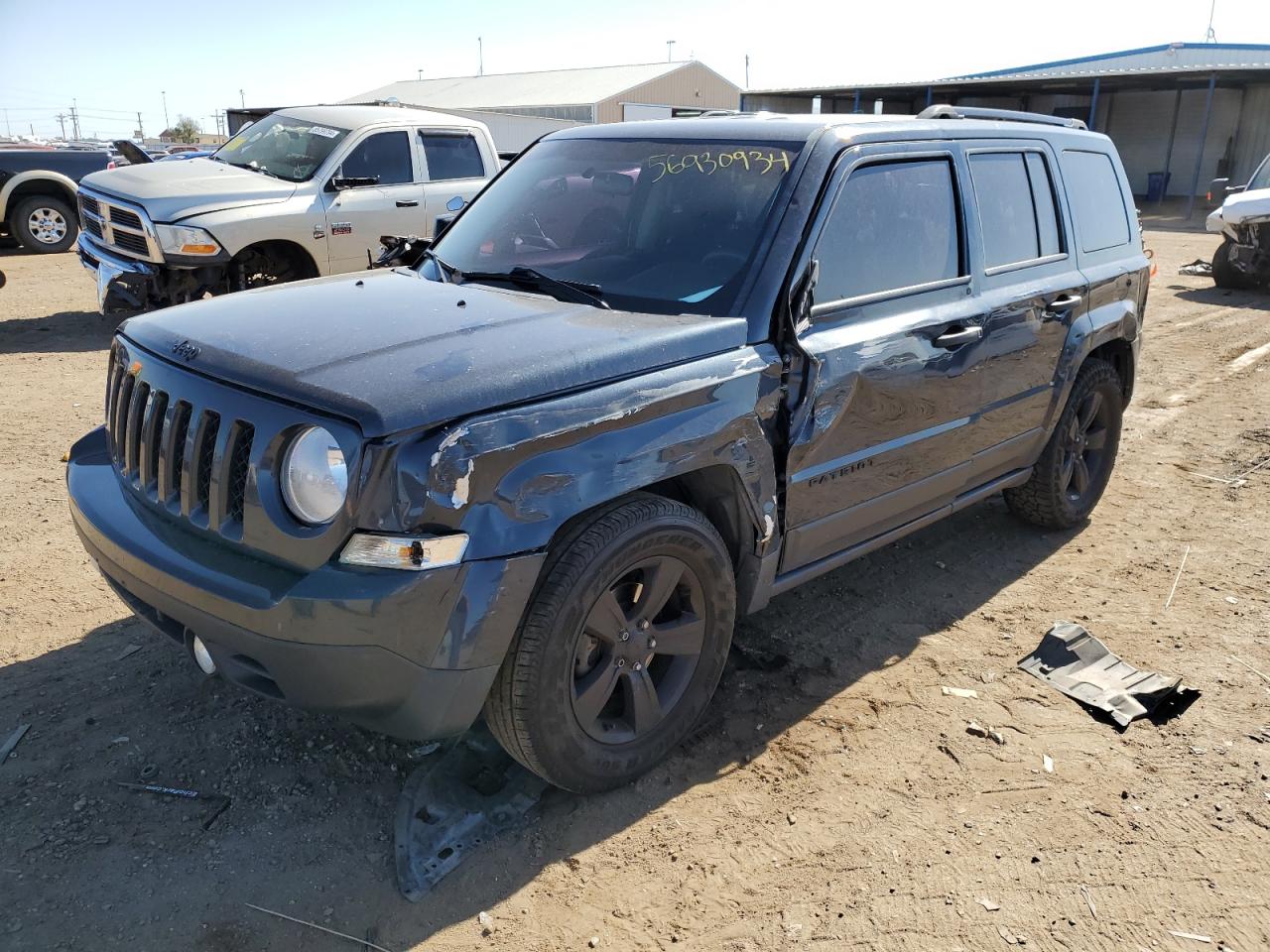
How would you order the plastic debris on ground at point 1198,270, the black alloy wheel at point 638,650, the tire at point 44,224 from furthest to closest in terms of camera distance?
1. the plastic debris on ground at point 1198,270
2. the tire at point 44,224
3. the black alloy wheel at point 638,650

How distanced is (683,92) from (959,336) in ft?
185

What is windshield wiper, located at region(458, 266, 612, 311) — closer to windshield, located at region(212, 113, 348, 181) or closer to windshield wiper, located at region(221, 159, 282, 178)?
windshield, located at region(212, 113, 348, 181)

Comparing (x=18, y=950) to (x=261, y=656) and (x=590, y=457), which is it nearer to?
(x=261, y=656)

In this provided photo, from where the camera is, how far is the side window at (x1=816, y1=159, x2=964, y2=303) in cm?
342

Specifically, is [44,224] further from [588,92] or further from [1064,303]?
[588,92]

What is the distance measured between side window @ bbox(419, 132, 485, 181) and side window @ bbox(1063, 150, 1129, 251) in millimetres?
6533

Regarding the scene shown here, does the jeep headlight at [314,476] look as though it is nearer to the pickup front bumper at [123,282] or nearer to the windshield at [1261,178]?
the pickup front bumper at [123,282]

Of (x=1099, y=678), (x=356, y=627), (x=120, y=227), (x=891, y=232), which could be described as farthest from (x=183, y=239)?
(x=1099, y=678)

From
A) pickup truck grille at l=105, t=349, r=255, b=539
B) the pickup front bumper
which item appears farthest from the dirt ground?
the pickup front bumper

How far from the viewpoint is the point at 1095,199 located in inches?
193

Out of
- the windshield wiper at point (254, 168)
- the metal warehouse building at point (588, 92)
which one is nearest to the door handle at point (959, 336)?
the windshield wiper at point (254, 168)

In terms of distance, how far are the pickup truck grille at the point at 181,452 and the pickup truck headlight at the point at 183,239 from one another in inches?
226

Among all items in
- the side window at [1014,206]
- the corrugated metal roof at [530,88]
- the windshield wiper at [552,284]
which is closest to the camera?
the windshield wiper at [552,284]

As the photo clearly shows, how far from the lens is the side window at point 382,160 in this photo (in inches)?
364
